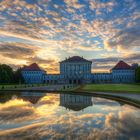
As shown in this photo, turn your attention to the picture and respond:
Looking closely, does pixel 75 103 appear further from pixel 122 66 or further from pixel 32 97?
pixel 122 66

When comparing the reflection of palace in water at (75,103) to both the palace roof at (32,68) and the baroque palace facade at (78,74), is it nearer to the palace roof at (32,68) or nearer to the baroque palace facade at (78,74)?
the baroque palace facade at (78,74)

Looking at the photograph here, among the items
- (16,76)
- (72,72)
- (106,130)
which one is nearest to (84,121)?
(106,130)

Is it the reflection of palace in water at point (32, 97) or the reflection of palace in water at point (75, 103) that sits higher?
the reflection of palace in water at point (32, 97)

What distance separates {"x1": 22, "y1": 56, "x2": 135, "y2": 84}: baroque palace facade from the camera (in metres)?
120

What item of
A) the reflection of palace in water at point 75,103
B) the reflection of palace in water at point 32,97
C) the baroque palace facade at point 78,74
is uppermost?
the baroque palace facade at point 78,74

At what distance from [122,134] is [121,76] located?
120m

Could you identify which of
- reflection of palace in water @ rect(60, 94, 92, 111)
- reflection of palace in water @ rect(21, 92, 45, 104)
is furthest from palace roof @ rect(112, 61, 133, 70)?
reflection of palace in water @ rect(60, 94, 92, 111)

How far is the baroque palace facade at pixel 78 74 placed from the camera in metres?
120

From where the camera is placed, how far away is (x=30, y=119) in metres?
10.5

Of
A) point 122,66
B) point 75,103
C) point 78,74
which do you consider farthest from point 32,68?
point 75,103

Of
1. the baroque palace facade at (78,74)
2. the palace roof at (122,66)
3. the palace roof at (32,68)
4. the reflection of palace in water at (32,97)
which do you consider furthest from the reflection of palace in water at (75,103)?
the palace roof at (32,68)

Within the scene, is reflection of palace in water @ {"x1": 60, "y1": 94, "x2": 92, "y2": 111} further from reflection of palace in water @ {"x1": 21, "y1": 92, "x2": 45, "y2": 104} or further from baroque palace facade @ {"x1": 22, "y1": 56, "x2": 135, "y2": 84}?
baroque palace facade @ {"x1": 22, "y1": 56, "x2": 135, "y2": 84}

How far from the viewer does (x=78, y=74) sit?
396ft

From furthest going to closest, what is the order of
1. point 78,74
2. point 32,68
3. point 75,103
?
point 32,68
point 78,74
point 75,103
